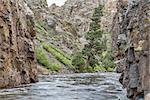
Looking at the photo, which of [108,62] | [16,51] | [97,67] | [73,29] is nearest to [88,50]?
[97,67]

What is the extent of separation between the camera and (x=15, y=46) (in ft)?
143

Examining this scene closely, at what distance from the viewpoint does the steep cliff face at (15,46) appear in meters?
40.2

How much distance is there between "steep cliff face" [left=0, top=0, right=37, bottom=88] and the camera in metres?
40.2

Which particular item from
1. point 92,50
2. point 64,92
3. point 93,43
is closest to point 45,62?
point 92,50

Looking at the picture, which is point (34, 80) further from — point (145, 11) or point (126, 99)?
point (145, 11)

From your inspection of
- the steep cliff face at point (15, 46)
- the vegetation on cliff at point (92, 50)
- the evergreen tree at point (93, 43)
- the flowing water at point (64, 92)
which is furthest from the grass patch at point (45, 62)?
the flowing water at point (64, 92)

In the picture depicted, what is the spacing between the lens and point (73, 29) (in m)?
159

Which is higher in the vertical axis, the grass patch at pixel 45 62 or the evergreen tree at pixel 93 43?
the evergreen tree at pixel 93 43

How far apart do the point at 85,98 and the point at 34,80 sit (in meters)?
19.9

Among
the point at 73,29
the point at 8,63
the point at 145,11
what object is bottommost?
the point at 8,63

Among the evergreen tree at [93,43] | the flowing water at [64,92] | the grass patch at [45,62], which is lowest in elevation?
the flowing water at [64,92]

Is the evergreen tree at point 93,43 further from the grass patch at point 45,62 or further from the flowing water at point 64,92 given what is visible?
the flowing water at point 64,92

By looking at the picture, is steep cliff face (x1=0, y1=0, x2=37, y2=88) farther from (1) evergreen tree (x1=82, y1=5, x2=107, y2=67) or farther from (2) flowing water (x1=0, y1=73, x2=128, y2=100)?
(1) evergreen tree (x1=82, y1=5, x2=107, y2=67)

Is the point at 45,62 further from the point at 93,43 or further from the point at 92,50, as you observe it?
the point at 93,43
